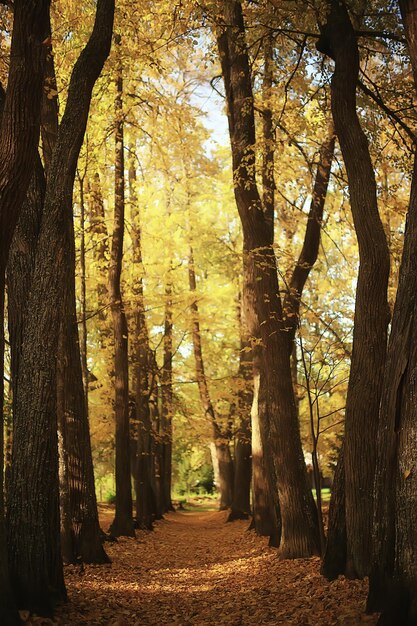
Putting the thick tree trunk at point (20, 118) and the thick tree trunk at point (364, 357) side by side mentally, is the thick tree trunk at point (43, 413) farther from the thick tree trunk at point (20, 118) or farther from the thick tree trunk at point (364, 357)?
the thick tree trunk at point (364, 357)

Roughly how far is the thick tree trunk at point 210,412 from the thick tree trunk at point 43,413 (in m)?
13.2

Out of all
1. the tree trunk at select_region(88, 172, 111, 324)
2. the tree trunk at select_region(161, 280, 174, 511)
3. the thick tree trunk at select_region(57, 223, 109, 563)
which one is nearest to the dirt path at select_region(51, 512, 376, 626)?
the thick tree trunk at select_region(57, 223, 109, 563)

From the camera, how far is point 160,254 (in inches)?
A: 779

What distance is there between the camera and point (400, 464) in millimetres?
4879

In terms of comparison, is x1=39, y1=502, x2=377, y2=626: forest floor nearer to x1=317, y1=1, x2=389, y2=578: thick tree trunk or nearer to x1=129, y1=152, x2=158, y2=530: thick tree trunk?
x1=317, y1=1, x2=389, y2=578: thick tree trunk

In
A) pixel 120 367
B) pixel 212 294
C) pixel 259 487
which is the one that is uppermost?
pixel 212 294

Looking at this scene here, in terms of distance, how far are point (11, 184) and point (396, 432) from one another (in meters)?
3.68

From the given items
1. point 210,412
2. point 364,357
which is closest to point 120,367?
point 364,357

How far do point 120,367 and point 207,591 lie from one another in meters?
6.72

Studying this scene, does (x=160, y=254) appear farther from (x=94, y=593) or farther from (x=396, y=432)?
(x=396, y=432)

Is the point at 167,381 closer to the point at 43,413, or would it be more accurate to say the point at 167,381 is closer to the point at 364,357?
the point at 364,357

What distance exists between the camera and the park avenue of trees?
5680mm

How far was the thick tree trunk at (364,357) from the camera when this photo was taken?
693 cm

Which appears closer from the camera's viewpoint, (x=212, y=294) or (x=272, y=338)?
(x=272, y=338)
